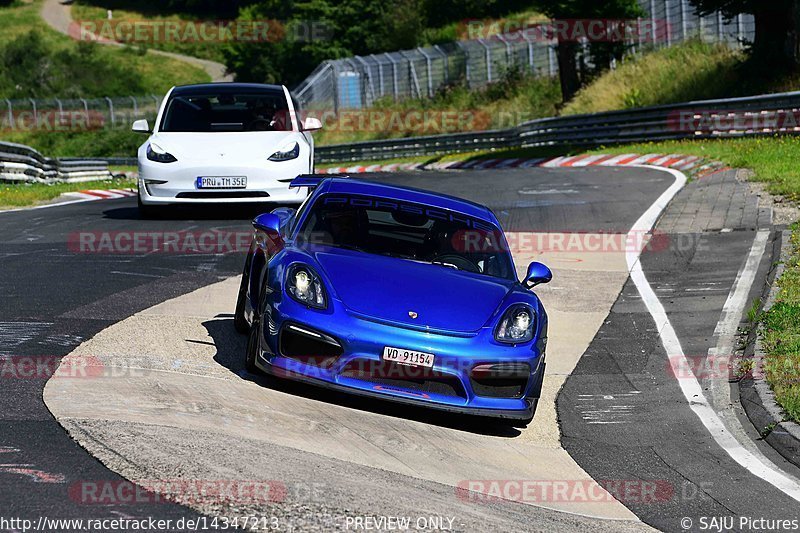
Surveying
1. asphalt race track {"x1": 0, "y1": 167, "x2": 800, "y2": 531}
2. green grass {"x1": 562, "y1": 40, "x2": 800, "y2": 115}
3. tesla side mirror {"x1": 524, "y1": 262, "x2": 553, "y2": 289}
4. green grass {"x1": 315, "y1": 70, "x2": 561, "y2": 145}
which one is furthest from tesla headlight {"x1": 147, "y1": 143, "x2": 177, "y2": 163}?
green grass {"x1": 315, "y1": 70, "x2": 561, "y2": 145}

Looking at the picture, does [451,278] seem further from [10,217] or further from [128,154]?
[128,154]

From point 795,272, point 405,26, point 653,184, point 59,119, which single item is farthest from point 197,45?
point 795,272

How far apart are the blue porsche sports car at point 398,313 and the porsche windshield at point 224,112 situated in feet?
23.7

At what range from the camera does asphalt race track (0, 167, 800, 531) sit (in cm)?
527

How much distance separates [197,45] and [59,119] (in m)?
Answer: 41.7

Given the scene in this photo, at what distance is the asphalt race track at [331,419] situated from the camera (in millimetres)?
5273

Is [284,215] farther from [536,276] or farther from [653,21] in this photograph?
[653,21]

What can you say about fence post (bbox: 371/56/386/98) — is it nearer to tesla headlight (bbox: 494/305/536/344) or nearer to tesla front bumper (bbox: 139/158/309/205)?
tesla front bumper (bbox: 139/158/309/205)

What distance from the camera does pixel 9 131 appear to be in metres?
61.0

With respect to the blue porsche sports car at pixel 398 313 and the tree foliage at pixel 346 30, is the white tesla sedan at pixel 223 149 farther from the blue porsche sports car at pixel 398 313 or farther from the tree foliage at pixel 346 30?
the tree foliage at pixel 346 30

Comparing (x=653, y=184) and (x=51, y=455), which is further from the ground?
(x=51, y=455)

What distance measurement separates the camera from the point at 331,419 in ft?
21.7

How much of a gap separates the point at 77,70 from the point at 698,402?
76761mm

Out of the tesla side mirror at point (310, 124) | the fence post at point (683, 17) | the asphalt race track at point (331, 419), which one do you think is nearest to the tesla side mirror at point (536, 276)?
Answer: the asphalt race track at point (331, 419)
